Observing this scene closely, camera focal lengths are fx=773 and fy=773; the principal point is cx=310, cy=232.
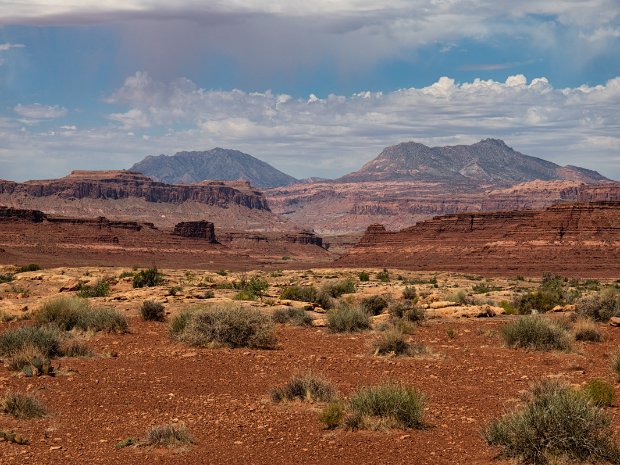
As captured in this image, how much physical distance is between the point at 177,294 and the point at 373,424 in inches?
929

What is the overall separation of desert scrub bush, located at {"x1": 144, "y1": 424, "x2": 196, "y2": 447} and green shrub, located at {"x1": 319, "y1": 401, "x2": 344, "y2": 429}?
193 centimetres

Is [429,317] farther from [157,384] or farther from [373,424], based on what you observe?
[373,424]

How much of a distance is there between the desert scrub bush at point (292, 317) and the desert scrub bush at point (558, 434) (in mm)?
14362

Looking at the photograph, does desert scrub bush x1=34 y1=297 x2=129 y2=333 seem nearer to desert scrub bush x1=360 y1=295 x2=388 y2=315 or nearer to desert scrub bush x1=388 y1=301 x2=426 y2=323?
desert scrub bush x1=388 y1=301 x2=426 y2=323

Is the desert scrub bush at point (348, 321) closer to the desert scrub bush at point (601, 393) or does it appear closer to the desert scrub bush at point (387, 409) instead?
the desert scrub bush at point (601, 393)

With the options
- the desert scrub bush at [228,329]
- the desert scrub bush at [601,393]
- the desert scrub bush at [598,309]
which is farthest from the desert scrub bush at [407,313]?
the desert scrub bush at [601,393]

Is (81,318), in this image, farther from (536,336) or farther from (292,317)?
(536,336)

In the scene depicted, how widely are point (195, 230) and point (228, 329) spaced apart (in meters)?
130

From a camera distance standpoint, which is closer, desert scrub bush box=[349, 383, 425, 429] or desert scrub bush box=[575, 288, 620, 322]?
desert scrub bush box=[349, 383, 425, 429]

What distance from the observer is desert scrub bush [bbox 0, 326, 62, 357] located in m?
16.2

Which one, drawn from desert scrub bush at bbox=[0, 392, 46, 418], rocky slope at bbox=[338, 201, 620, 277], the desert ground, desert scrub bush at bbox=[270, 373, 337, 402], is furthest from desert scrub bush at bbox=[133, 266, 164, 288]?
rocky slope at bbox=[338, 201, 620, 277]

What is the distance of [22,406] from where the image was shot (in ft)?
38.5

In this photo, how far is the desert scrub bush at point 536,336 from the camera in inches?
728

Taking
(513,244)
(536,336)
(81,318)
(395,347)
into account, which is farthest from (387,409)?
(513,244)
